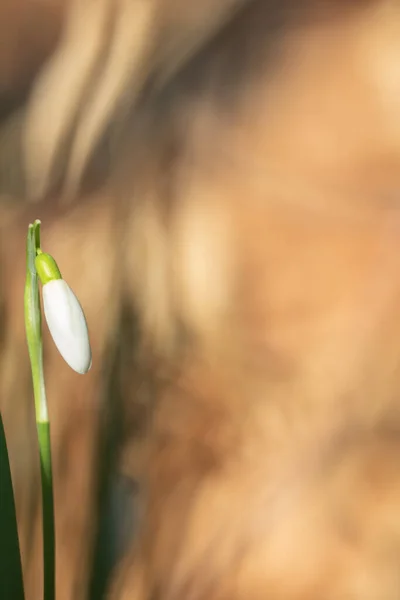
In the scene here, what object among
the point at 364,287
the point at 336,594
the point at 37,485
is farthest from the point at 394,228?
the point at 37,485

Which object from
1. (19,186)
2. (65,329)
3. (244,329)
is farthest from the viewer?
(19,186)

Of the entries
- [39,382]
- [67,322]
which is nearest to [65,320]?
[67,322]

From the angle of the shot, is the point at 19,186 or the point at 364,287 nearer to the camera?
the point at 364,287

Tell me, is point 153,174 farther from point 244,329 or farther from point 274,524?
point 274,524

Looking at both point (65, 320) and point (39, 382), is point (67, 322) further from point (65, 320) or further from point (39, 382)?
point (39, 382)
